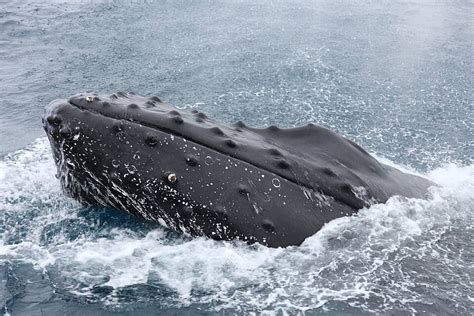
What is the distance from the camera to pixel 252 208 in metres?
8.98

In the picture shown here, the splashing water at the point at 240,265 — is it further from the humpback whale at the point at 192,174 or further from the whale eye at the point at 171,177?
the whale eye at the point at 171,177

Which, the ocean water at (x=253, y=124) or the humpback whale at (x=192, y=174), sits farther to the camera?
the ocean water at (x=253, y=124)

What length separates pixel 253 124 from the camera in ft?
58.0

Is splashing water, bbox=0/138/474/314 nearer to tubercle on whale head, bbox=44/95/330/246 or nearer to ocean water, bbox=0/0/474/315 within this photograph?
ocean water, bbox=0/0/474/315

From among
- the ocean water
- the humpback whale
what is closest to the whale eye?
the humpback whale

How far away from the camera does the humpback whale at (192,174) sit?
8.98 m

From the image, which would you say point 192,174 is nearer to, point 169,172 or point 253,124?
point 169,172

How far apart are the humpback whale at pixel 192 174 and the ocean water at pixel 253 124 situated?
0.44 meters

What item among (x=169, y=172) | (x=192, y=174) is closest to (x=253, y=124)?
(x=192, y=174)

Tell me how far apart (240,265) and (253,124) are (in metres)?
8.92

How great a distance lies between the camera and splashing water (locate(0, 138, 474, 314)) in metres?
8.89

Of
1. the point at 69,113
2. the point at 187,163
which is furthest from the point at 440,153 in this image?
the point at 69,113

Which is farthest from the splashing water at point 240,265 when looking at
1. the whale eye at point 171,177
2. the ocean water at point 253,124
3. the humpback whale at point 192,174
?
the whale eye at point 171,177

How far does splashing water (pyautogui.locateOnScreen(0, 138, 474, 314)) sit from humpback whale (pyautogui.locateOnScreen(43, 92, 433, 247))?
397 mm
